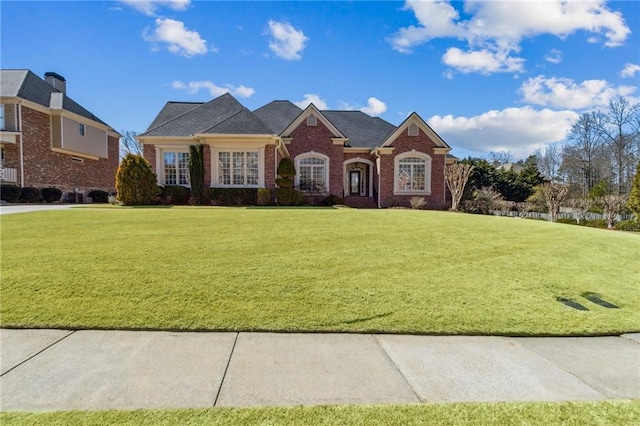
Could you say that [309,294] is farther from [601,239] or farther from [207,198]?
[207,198]

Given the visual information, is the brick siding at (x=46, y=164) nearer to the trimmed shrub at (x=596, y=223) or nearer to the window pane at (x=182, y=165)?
the window pane at (x=182, y=165)

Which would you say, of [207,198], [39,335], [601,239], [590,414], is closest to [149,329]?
[39,335]

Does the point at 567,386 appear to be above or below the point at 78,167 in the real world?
below

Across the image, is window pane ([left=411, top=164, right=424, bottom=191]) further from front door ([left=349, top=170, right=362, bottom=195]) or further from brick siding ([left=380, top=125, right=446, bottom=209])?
front door ([left=349, top=170, right=362, bottom=195])

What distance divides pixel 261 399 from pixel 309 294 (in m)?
2.20

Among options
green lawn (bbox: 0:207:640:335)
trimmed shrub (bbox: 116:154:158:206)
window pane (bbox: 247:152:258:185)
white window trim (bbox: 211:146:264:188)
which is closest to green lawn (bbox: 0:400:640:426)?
green lawn (bbox: 0:207:640:335)

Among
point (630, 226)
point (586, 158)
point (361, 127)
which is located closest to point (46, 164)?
point (361, 127)

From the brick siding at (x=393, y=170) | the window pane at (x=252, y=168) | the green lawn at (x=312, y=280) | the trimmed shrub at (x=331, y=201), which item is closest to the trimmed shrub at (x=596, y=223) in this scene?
the brick siding at (x=393, y=170)

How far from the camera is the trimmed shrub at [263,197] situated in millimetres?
18594

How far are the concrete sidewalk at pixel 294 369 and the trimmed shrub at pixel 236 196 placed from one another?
1549cm

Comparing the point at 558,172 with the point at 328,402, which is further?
the point at 558,172

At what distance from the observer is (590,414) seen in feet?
8.00

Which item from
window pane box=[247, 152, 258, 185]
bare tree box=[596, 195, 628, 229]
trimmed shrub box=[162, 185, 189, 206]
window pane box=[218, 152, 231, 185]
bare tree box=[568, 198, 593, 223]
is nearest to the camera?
bare tree box=[596, 195, 628, 229]

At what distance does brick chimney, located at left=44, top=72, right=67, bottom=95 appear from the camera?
28078 millimetres
